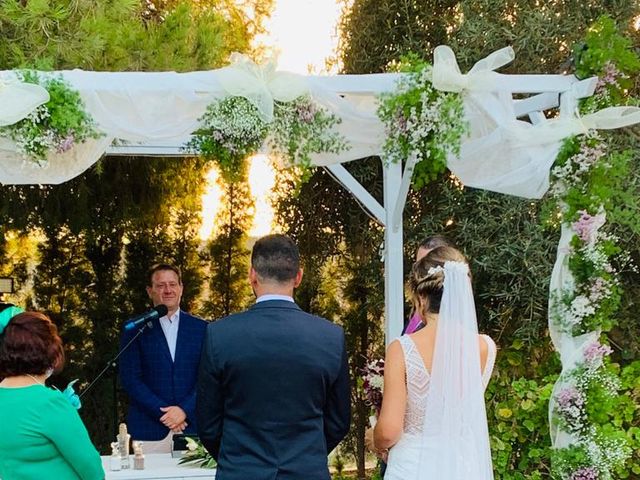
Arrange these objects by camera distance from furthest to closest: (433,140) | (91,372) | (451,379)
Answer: (91,372) < (433,140) < (451,379)

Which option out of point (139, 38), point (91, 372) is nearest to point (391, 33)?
point (139, 38)

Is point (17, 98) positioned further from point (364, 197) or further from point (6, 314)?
point (364, 197)

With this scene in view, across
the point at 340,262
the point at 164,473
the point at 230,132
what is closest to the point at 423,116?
the point at 230,132

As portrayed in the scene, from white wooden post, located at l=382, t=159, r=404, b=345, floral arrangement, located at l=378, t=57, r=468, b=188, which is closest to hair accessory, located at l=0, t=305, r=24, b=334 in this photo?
white wooden post, located at l=382, t=159, r=404, b=345

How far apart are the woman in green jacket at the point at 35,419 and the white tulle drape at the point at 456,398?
1.13 metres

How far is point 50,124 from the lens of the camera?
383cm

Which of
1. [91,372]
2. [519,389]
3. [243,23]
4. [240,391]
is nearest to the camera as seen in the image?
[240,391]

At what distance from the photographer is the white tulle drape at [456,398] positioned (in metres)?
3.25

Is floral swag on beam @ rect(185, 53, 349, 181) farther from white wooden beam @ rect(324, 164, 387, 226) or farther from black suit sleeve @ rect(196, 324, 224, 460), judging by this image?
white wooden beam @ rect(324, 164, 387, 226)

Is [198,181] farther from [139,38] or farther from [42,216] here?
[139,38]

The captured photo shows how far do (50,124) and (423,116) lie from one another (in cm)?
150

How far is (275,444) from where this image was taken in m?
3.01

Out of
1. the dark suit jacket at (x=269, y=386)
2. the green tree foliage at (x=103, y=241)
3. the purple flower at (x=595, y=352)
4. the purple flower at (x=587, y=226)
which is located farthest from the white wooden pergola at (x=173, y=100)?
the green tree foliage at (x=103, y=241)

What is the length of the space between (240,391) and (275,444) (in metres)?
0.20
